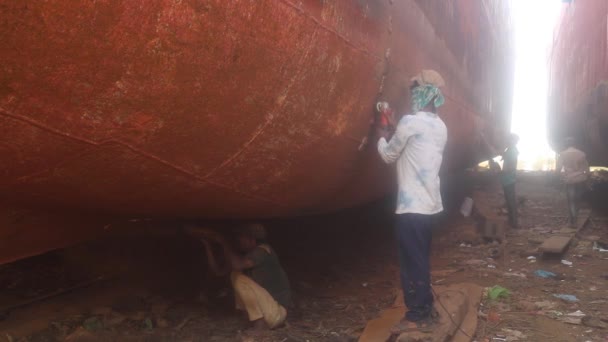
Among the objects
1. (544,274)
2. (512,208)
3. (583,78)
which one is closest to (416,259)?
(544,274)

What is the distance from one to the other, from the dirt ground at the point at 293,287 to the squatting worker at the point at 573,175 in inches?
42.9

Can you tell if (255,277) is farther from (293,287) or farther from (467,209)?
(467,209)

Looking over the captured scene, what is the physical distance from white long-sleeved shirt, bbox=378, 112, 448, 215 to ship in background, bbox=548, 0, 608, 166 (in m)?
4.30

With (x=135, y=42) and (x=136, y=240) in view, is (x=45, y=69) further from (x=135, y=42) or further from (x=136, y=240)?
(x=136, y=240)

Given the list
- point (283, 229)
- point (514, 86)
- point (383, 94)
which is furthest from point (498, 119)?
point (383, 94)

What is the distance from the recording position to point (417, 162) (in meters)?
2.69

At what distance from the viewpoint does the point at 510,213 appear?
6.55 meters

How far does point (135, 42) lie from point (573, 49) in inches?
346

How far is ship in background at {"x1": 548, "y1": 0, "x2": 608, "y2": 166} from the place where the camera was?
639 centimetres

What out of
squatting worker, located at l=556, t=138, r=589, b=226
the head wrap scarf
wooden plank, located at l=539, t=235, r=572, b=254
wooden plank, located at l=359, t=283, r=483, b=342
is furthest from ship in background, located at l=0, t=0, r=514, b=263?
squatting worker, located at l=556, t=138, r=589, b=226

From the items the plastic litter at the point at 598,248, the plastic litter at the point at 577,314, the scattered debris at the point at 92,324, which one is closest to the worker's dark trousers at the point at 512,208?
the plastic litter at the point at 598,248

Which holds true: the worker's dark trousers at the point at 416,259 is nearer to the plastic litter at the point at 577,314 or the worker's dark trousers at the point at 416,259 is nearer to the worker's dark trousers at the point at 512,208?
the plastic litter at the point at 577,314

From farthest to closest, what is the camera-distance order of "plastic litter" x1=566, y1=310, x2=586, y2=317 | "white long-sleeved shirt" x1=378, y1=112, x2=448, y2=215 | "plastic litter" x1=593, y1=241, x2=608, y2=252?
"plastic litter" x1=593, y1=241, x2=608, y2=252 < "plastic litter" x1=566, y1=310, x2=586, y2=317 < "white long-sleeved shirt" x1=378, y1=112, x2=448, y2=215

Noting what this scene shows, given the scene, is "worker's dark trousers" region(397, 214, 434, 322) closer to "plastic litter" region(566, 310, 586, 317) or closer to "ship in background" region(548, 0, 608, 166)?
"plastic litter" region(566, 310, 586, 317)
